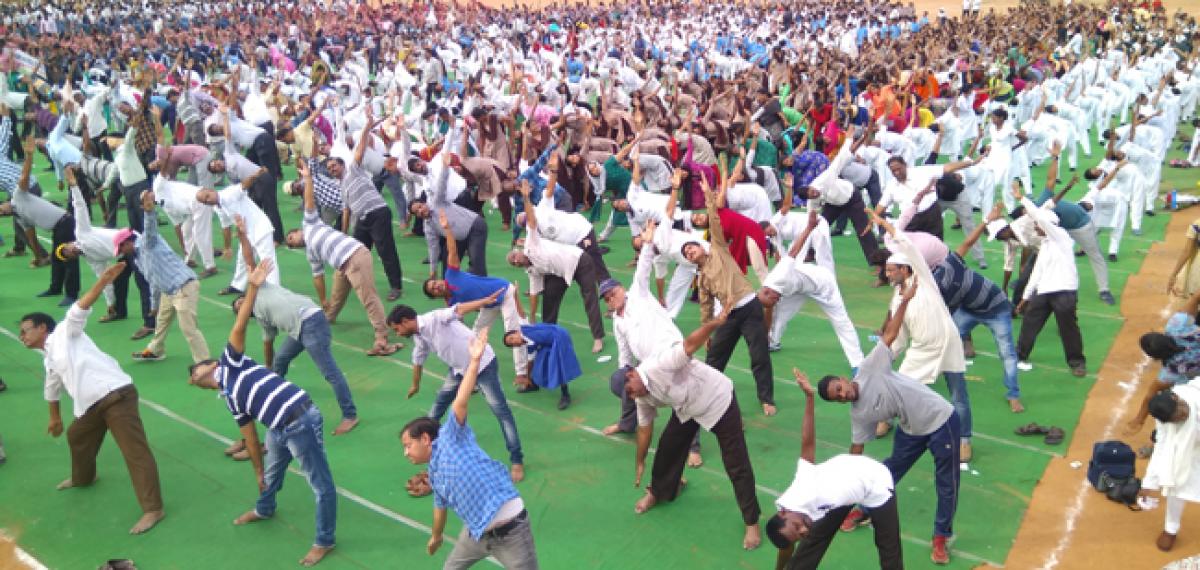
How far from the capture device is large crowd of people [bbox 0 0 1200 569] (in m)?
6.11

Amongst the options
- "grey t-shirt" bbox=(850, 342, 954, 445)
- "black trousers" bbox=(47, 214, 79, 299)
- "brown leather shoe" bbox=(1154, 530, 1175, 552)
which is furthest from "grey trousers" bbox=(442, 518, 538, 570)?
"black trousers" bbox=(47, 214, 79, 299)

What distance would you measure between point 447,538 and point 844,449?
3.19 meters

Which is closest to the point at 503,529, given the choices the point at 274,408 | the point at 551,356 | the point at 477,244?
the point at 274,408

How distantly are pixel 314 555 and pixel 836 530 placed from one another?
339 cm

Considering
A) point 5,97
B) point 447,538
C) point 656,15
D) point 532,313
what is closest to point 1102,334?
point 532,313

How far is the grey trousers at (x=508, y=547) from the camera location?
16.6 feet

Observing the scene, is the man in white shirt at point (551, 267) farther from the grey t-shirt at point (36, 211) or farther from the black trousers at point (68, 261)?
the grey t-shirt at point (36, 211)

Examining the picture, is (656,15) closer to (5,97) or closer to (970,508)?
(5,97)

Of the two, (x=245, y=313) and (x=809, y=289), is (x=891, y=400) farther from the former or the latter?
(x=245, y=313)

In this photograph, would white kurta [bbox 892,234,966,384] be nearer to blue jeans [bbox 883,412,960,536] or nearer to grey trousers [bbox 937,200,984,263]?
blue jeans [bbox 883,412,960,536]

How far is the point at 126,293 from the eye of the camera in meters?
10.7

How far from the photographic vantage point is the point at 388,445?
26.1 ft

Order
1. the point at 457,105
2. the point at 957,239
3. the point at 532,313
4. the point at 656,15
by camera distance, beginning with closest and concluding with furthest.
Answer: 1. the point at 532,313
2. the point at 957,239
3. the point at 457,105
4. the point at 656,15

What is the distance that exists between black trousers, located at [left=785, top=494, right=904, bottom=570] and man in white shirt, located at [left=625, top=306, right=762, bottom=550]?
844 mm
